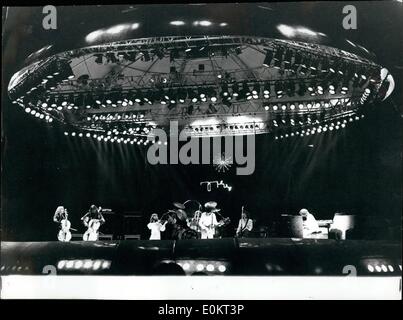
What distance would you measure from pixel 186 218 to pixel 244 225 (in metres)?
0.82

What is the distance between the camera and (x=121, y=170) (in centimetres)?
720

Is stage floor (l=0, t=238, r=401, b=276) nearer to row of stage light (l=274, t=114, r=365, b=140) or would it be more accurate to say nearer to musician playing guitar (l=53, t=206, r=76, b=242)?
musician playing guitar (l=53, t=206, r=76, b=242)

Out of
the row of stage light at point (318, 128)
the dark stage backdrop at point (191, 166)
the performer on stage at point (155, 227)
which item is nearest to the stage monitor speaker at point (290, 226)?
the dark stage backdrop at point (191, 166)

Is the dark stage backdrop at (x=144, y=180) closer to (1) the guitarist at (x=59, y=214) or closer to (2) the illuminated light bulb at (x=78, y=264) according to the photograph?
(1) the guitarist at (x=59, y=214)

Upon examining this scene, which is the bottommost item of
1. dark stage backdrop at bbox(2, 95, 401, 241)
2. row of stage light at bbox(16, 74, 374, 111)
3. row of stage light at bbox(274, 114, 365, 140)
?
dark stage backdrop at bbox(2, 95, 401, 241)

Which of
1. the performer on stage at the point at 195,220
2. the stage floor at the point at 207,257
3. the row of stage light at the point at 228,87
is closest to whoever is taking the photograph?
the stage floor at the point at 207,257

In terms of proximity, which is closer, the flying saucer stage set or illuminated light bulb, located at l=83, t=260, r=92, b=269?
the flying saucer stage set

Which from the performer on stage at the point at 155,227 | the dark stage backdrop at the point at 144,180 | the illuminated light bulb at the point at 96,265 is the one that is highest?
the dark stage backdrop at the point at 144,180

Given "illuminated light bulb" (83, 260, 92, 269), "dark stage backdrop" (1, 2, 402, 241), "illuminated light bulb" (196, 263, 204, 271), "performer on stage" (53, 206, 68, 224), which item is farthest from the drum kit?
"performer on stage" (53, 206, 68, 224)

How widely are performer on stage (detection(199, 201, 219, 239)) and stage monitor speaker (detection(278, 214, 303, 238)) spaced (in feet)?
2.95

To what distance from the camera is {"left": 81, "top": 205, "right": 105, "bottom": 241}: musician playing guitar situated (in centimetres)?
718

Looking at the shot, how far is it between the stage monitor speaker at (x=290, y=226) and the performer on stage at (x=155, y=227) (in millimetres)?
1604

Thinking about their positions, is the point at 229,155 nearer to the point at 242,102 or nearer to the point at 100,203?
the point at 242,102

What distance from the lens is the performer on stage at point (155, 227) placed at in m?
7.14
